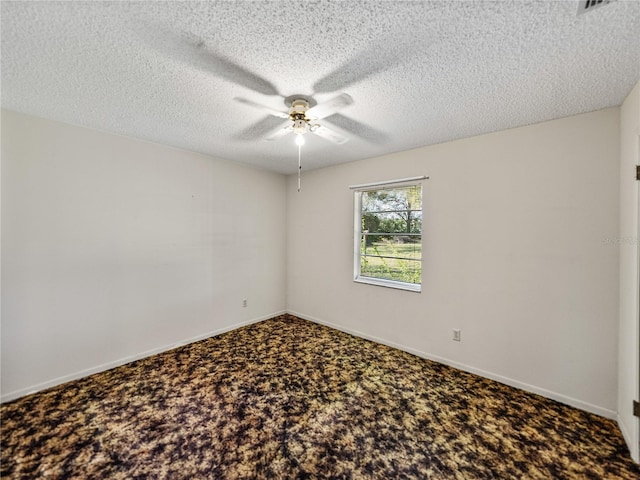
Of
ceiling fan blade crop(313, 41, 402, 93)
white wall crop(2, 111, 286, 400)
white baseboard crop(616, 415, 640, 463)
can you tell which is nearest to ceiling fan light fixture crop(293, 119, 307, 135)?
ceiling fan blade crop(313, 41, 402, 93)

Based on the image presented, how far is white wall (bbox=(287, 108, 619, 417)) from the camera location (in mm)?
2090

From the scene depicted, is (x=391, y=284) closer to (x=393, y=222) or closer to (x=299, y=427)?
(x=393, y=222)

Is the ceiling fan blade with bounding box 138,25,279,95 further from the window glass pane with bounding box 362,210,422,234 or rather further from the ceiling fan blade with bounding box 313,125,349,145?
the window glass pane with bounding box 362,210,422,234

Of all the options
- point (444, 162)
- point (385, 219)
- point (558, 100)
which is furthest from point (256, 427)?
point (558, 100)

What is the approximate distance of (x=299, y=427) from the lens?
1.89 m

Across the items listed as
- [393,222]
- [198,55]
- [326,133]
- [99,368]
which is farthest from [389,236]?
[99,368]

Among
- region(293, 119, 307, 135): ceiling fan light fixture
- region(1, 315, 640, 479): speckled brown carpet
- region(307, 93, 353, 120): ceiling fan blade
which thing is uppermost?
region(307, 93, 353, 120): ceiling fan blade

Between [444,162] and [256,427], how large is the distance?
3.05m

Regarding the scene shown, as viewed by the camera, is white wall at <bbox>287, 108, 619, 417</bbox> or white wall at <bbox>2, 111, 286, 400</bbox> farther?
white wall at <bbox>2, 111, 286, 400</bbox>

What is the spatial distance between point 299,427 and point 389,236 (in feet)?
7.86

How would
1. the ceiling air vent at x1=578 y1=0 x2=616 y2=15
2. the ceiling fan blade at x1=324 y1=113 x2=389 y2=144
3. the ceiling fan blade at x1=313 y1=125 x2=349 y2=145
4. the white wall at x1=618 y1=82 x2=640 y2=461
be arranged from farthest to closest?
the ceiling fan blade at x1=324 y1=113 x2=389 y2=144
the ceiling fan blade at x1=313 y1=125 x2=349 y2=145
the white wall at x1=618 y1=82 x2=640 y2=461
the ceiling air vent at x1=578 y1=0 x2=616 y2=15

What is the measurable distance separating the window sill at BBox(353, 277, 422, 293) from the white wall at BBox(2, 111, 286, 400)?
1753 mm

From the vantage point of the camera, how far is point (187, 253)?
331 centimetres

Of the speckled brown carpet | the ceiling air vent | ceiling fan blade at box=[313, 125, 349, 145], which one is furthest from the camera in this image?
ceiling fan blade at box=[313, 125, 349, 145]
